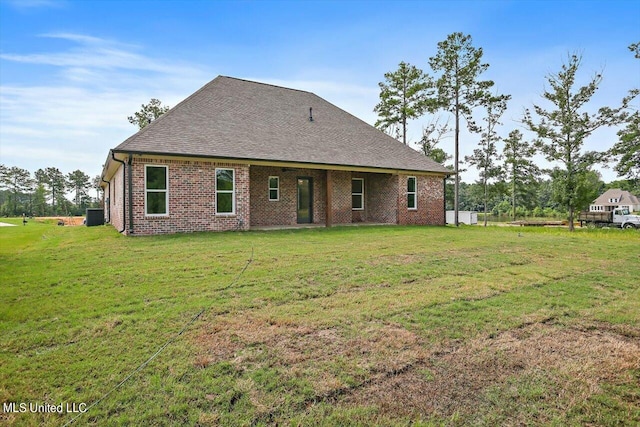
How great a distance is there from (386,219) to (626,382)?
534 inches

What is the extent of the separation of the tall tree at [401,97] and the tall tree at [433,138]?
103 inches

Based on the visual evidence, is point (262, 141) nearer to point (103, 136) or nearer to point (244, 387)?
point (244, 387)

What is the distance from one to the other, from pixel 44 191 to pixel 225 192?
4640 centimetres

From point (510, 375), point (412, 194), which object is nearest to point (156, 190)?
point (510, 375)

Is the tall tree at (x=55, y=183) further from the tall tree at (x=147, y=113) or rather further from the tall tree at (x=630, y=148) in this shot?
the tall tree at (x=630, y=148)

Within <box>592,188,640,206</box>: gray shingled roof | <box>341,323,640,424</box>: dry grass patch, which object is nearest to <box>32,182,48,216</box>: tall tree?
<box>341,323,640,424</box>: dry grass patch

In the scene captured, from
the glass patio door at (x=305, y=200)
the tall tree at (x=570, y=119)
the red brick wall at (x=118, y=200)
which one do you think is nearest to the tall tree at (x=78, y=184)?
the red brick wall at (x=118, y=200)

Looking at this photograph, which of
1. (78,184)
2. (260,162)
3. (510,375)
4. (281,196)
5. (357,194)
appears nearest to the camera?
(510,375)

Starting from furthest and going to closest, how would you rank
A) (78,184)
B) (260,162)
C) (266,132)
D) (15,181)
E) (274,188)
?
(78,184) → (15,181) → (274,188) → (266,132) → (260,162)

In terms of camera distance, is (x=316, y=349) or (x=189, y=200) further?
(x=189, y=200)

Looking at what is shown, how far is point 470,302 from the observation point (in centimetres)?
466

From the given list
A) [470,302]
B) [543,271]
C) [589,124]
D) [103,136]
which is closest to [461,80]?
[589,124]

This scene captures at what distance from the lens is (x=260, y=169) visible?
14.0m

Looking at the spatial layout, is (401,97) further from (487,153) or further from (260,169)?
(260,169)
